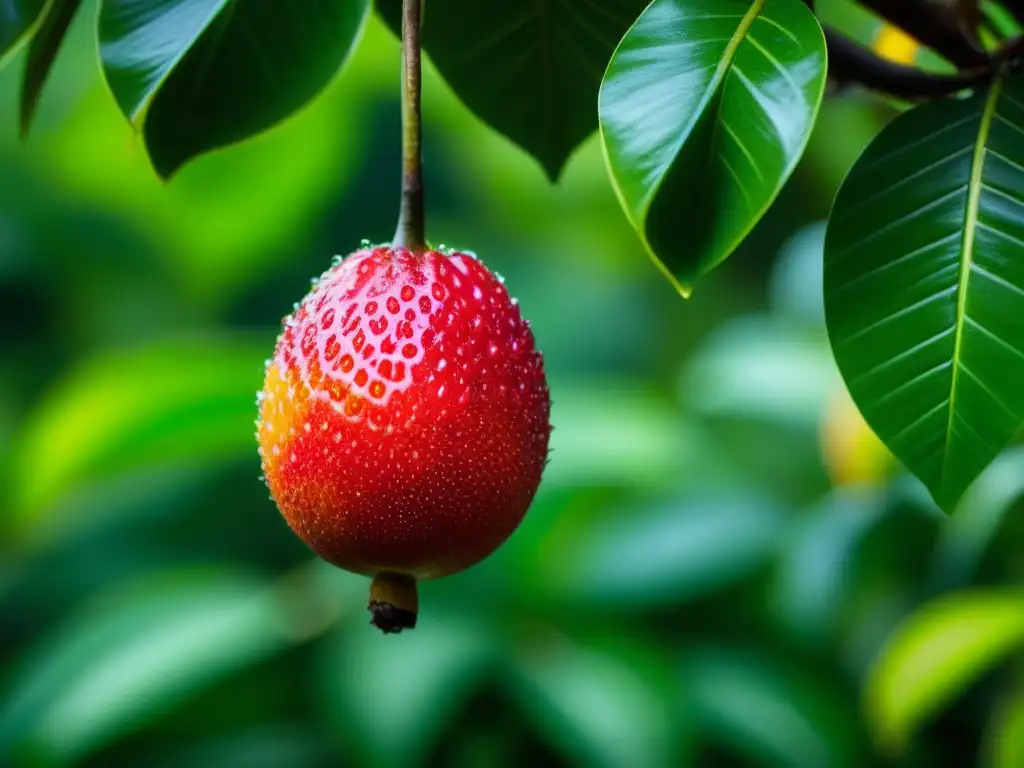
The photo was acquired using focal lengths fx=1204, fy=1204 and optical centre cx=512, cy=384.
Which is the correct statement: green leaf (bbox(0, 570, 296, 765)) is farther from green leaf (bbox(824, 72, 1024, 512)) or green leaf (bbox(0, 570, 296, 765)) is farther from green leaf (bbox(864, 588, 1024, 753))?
green leaf (bbox(824, 72, 1024, 512))

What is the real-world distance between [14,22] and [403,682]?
3.98ft

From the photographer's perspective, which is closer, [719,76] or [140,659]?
[719,76]

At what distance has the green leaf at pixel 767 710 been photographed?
1.69 meters

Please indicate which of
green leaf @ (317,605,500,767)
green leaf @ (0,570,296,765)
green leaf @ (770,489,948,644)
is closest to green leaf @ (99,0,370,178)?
green leaf @ (770,489,948,644)

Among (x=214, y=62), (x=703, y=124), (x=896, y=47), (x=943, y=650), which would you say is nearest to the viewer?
(x=703, y=124)

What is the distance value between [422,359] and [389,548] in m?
0.08

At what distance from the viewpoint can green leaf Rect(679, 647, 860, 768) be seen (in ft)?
5.55

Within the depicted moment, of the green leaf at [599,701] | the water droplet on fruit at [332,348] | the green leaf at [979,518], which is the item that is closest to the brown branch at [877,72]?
the water droplet on fruit at [332,348]

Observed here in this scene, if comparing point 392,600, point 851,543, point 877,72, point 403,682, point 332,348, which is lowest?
point 403,682

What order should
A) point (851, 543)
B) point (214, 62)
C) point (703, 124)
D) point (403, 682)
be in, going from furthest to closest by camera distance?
point (403, 682)
point (851, 543)
point (214, 62)
point (703, 124)

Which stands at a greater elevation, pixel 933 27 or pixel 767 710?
pixel 933 27

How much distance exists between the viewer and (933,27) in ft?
1.70

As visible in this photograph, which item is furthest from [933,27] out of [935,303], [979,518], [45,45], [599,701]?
[599,701]

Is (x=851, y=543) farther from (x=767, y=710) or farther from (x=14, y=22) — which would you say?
(x=14, y=22)
